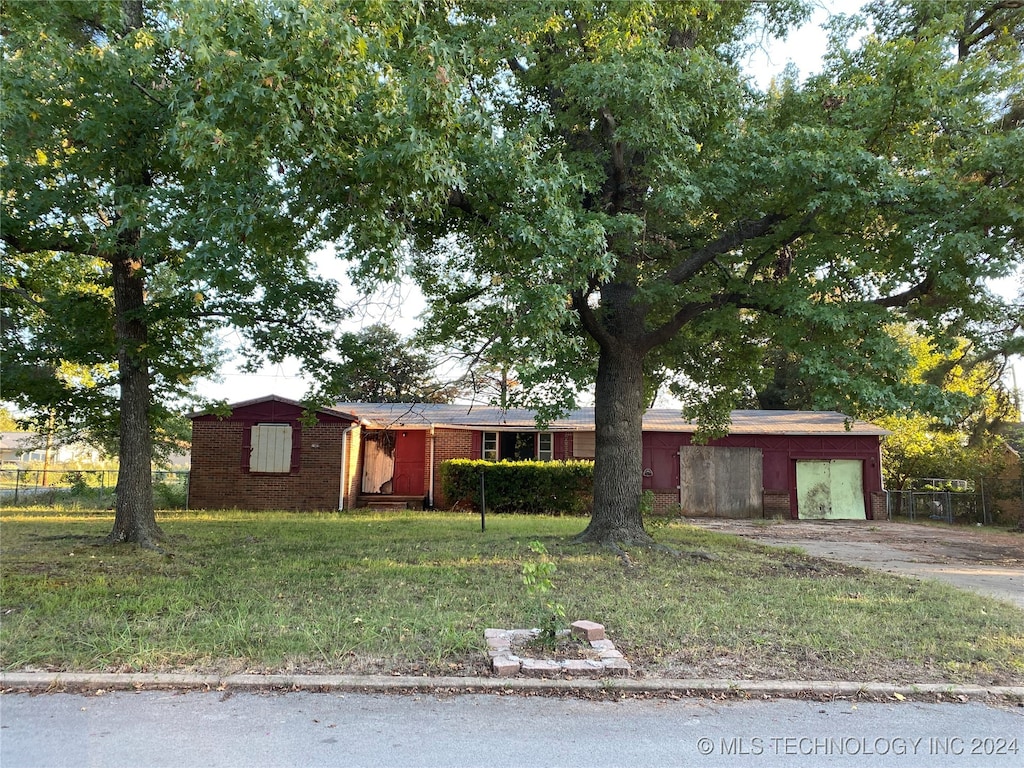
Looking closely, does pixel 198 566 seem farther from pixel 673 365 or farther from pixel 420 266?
pixel 673 365

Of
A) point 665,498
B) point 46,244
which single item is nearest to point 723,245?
point 46,244

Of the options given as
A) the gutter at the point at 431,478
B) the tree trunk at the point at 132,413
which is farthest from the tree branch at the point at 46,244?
the gutter at the point at 431,478

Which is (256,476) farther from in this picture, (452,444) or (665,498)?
(665,498)

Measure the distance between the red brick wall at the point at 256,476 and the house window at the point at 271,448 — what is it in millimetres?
234

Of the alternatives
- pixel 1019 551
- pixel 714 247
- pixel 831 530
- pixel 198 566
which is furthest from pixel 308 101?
pixel 831 530

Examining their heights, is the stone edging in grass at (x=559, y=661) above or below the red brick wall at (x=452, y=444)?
below

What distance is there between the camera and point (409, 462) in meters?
22.1

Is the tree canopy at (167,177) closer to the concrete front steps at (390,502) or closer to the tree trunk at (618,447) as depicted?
the tree trunk at (618,447)

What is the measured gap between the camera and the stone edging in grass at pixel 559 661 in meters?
5.00

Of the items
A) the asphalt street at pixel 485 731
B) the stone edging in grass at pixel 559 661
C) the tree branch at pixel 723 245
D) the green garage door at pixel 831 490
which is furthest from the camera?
the green garage door at pixel 831 490

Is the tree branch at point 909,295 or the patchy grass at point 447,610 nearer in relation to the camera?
the patchy grass at point 447,610

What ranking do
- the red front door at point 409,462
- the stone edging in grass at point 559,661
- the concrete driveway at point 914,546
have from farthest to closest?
the red front door at point 409,462
the concrete driveway at point 914,546
the stone edging in grass at point 559,661

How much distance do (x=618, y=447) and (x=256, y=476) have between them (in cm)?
1236

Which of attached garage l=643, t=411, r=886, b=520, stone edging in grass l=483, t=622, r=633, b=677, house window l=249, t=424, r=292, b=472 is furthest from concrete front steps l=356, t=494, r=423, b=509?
stone edging in grass l=483, t=622, r=633, b=677
